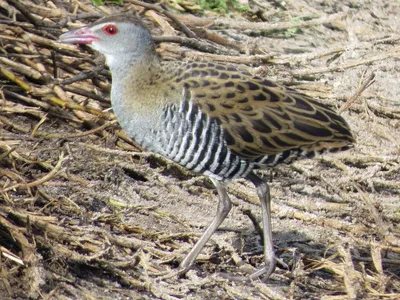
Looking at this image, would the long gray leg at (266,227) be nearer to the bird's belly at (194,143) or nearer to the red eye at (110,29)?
the bird's belly at (194,143)

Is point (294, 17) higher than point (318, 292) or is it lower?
higher

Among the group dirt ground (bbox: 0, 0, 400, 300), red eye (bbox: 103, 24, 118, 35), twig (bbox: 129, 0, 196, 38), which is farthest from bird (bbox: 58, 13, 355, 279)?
twig (bbox: 129, 0, 196, 38)

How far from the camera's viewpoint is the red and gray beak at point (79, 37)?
560 cm

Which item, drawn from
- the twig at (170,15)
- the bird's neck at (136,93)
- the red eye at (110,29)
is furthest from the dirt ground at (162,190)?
the red eye at (110,29)

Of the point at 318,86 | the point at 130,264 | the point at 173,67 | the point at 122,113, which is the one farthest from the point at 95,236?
the point at 318,86

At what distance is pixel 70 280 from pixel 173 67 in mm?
1329

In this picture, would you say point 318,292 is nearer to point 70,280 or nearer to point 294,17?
point 70,280

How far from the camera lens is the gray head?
5.61 metres

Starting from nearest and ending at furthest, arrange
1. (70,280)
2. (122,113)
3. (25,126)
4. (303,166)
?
(70,280) → (122,113) → (25,126) → (303,166)

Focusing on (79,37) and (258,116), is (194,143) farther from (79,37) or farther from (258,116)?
(79,37)

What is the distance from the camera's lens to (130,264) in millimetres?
5332

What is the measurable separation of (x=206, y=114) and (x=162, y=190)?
1.20 meters

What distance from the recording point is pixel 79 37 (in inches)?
221

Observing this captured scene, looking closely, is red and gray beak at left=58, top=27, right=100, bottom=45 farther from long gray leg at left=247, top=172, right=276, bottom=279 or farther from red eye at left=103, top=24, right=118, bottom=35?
long gray leg at left=247, top=172, right=276, bottom=279
